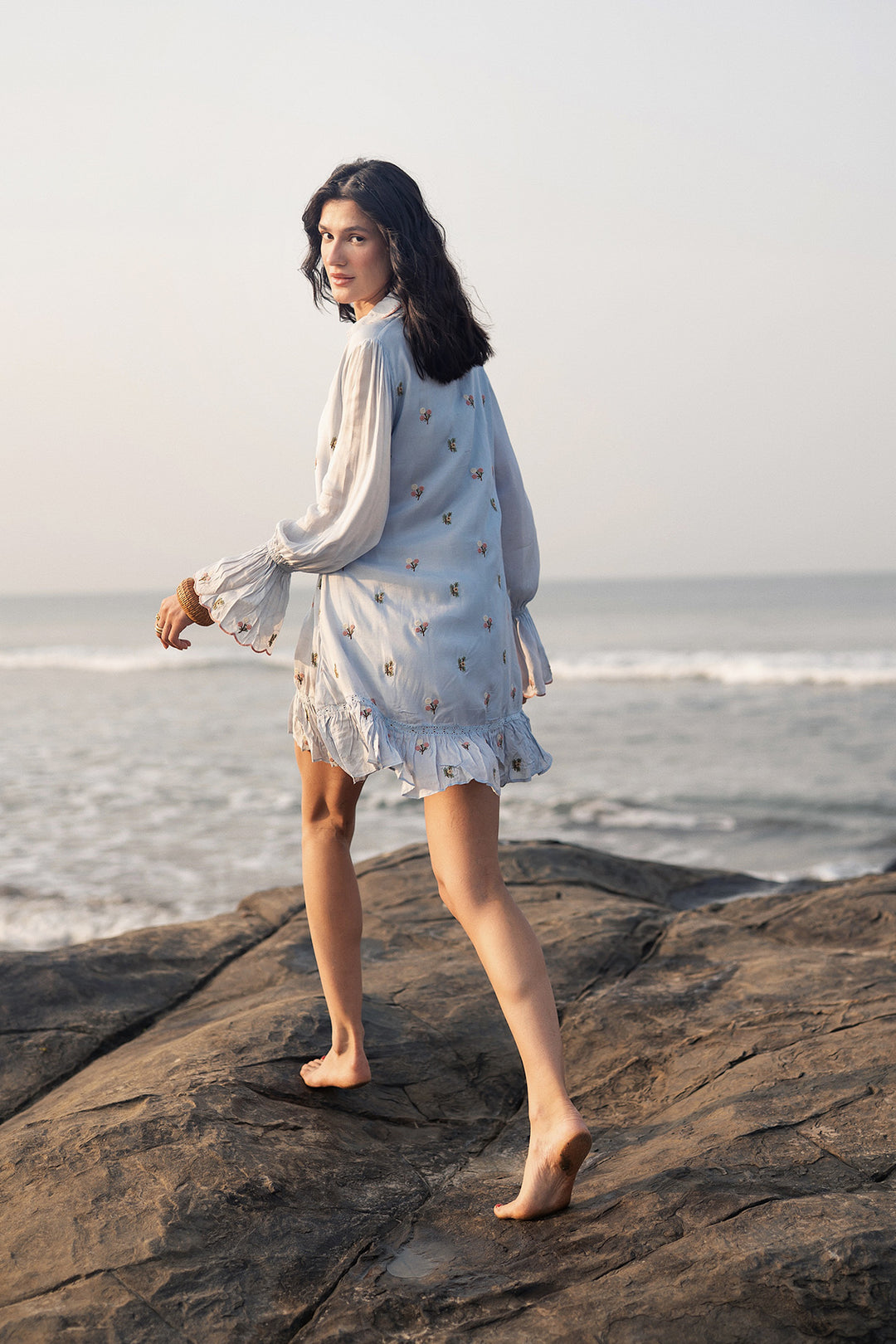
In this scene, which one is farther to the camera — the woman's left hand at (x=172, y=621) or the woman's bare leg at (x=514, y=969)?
the woman's left hand at (x=172, y=621)

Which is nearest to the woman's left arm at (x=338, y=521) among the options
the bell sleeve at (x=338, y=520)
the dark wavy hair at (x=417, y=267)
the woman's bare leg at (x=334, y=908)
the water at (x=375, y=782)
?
the bell sleeve at (x=338, y=520)

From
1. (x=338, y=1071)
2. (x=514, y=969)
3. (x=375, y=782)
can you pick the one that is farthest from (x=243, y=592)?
(x=375, y=782)

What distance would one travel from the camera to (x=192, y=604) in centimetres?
196

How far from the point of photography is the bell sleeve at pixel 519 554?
2.24 metres

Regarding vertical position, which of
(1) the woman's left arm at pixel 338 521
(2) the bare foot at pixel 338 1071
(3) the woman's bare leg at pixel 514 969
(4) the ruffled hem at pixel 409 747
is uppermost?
(1) the woman's left arm at pixel 338 521

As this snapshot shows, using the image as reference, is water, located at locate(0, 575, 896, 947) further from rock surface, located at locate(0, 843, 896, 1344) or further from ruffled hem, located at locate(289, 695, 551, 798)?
ruffled hem, located at locate(289, 695, 551, 798)

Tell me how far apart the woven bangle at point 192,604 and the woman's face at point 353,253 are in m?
0.66

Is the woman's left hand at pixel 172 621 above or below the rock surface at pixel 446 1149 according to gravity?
above

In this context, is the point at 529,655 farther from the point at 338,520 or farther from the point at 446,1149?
the point at 446,1149

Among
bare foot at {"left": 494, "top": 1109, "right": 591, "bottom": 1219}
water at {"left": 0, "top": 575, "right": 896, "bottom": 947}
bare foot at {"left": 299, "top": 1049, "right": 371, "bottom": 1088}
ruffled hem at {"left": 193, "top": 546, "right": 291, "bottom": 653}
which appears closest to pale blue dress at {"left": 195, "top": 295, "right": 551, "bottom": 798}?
ruffled hem at {"left": 193, "top": 546, "right": 291, "bottom": 653}

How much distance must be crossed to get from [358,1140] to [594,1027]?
2.81 ft

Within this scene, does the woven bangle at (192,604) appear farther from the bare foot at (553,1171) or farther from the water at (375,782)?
the water at (375,782)

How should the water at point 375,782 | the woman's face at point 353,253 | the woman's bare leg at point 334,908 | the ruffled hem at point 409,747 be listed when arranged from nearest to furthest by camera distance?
the ruffled hem at point 409,747 < the woman's face at point 353,253 < the woman's bare leg at point 334,908 < the water at point 375,782

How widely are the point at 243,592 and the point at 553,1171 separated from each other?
1.18m
